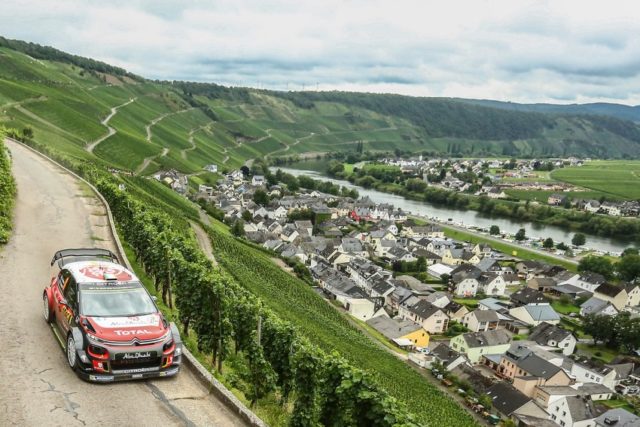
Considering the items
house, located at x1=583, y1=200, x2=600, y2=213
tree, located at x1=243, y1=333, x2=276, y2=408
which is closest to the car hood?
tree, located at x1=243, y1=333, x2=276, y2=408

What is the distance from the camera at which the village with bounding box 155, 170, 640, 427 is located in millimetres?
48281

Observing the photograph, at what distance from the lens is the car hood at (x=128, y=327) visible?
Result: 40.1 ft

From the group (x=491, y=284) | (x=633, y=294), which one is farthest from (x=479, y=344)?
(x=633, y=294)

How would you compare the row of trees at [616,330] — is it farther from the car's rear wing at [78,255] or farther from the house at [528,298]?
the car's rear wing at [78,255]

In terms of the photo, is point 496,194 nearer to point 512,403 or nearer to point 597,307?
point 597,307

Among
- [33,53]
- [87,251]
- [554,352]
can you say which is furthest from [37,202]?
[33,53]

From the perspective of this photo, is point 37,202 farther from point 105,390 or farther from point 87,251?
point 105,390

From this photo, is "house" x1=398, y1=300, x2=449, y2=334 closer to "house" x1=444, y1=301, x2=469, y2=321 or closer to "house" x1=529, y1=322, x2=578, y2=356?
"house" x1=444, y1=301, x2=469, y2=321

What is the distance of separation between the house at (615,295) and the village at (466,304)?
→ 0.21 m

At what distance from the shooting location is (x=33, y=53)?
19375 cm

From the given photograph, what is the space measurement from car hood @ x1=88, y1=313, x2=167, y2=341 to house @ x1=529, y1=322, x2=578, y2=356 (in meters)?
58.6

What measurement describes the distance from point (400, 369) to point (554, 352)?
26490mm

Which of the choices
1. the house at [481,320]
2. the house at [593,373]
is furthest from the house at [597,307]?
the house at [593,373]

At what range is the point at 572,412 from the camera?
44.3 metres
